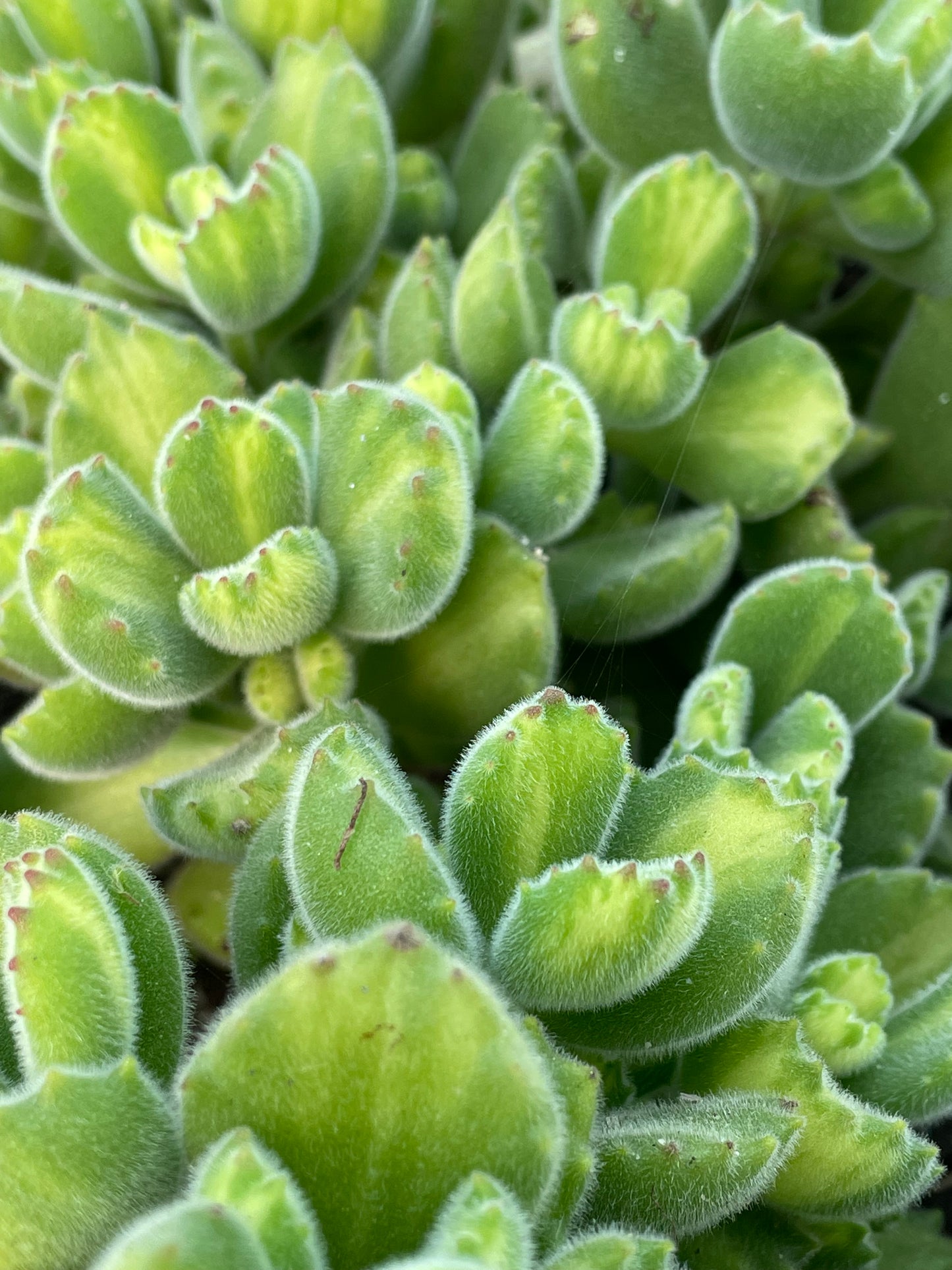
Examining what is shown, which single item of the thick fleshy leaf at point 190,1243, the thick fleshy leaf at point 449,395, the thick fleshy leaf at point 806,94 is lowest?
the thick fleshy leaf at point 190,1243

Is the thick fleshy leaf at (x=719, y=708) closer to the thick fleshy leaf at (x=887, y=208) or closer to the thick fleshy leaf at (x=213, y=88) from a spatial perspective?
the thick fleshy leaf at (x=887, y=208)

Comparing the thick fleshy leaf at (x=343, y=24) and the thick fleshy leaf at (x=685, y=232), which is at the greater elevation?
the thick fleshy leaf at (x=343, y=24)

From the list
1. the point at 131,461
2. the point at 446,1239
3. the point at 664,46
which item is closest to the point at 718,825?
the point at 446,1239

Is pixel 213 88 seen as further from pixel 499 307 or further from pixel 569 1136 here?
pixel 569 1136

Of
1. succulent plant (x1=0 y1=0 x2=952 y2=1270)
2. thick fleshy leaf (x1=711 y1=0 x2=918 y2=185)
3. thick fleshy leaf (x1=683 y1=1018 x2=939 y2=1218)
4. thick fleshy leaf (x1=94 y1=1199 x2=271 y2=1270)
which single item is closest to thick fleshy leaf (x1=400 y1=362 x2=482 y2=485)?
succulent plant (x1=0 y1=0 x2=952 y2=1270)

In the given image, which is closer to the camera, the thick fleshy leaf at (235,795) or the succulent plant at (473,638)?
the succulent plant at (473,638)

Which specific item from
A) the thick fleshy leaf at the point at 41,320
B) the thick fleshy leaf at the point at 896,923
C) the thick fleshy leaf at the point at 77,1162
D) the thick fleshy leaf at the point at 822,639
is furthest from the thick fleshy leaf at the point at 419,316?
the thick fleshy leaf at the point at 77,1162
